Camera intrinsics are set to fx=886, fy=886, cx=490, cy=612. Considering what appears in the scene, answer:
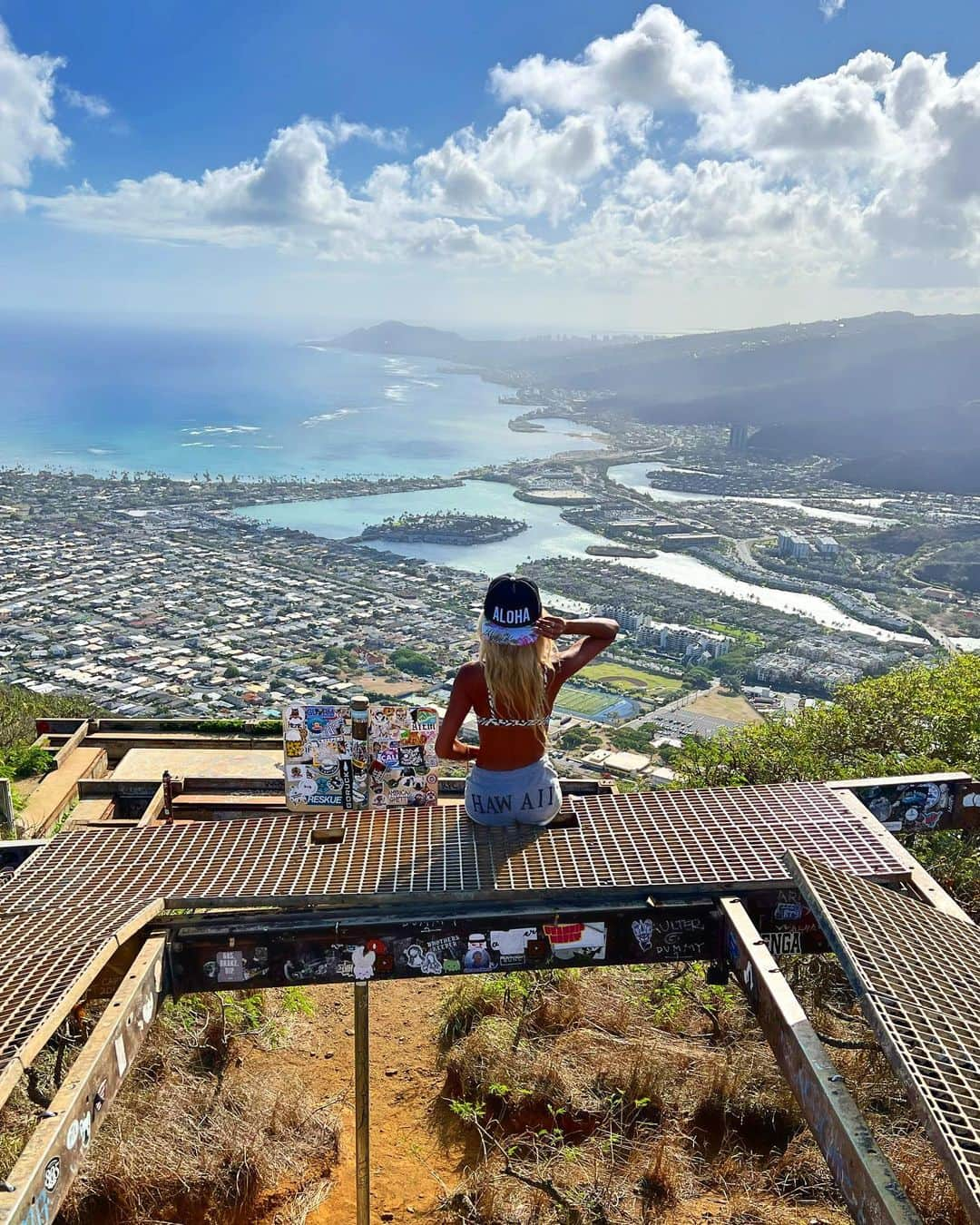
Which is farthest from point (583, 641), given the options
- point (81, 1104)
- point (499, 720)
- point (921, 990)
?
point (81, 1104)

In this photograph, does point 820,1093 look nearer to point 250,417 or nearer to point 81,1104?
point 81,1104

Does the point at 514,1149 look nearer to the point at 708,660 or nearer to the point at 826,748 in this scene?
the point at 826,748

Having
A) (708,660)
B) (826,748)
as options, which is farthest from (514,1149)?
(708,660)

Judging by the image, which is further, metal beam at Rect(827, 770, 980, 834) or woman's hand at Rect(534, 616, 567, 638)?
metal beam at Rect(827, 770, 980, 834)

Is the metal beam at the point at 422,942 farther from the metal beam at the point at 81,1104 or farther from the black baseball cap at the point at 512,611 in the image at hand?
Result: the black baseball cap at the point at 512,611

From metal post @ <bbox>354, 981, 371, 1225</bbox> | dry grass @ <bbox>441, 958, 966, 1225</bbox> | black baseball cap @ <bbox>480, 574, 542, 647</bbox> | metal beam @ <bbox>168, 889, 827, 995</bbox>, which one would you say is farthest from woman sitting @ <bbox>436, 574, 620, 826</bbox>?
dry grass @ <bbox>441, 958, 966, 1225</bbox>

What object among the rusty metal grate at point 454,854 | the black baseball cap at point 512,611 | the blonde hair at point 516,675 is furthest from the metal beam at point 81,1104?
the black baseball cap at point 512,611

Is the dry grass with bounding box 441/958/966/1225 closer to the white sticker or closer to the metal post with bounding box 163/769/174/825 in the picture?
the white sticker
